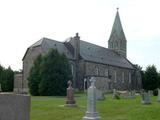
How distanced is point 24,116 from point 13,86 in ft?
189

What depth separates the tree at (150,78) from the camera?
71.8 m

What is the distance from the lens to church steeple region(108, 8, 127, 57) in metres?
80.8

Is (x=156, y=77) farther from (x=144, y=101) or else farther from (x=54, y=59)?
(x=144, y=101)

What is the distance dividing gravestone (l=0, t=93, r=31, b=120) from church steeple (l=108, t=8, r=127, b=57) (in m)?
75.7

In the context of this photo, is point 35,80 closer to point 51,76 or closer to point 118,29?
point 51,76

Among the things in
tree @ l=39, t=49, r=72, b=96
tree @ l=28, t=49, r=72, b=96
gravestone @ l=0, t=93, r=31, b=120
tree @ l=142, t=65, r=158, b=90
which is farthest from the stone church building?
gravestone @ l=0, t=93, r=31, b=120

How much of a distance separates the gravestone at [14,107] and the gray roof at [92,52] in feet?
157

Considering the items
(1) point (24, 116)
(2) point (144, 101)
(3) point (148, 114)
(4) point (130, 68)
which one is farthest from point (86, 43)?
(1) point (24, 116)

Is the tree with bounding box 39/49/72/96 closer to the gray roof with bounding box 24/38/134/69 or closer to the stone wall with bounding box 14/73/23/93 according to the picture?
the gray roof with bounding box 24/38/134/69

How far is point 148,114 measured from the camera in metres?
14.3

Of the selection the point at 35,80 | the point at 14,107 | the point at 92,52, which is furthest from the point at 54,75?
the point at 14,107

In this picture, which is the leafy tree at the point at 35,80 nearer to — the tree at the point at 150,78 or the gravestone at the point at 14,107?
the tree at the point at 150,78

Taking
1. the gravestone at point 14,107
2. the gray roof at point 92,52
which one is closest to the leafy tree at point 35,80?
the gray roof at point 92,52

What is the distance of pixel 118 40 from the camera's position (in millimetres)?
81125
